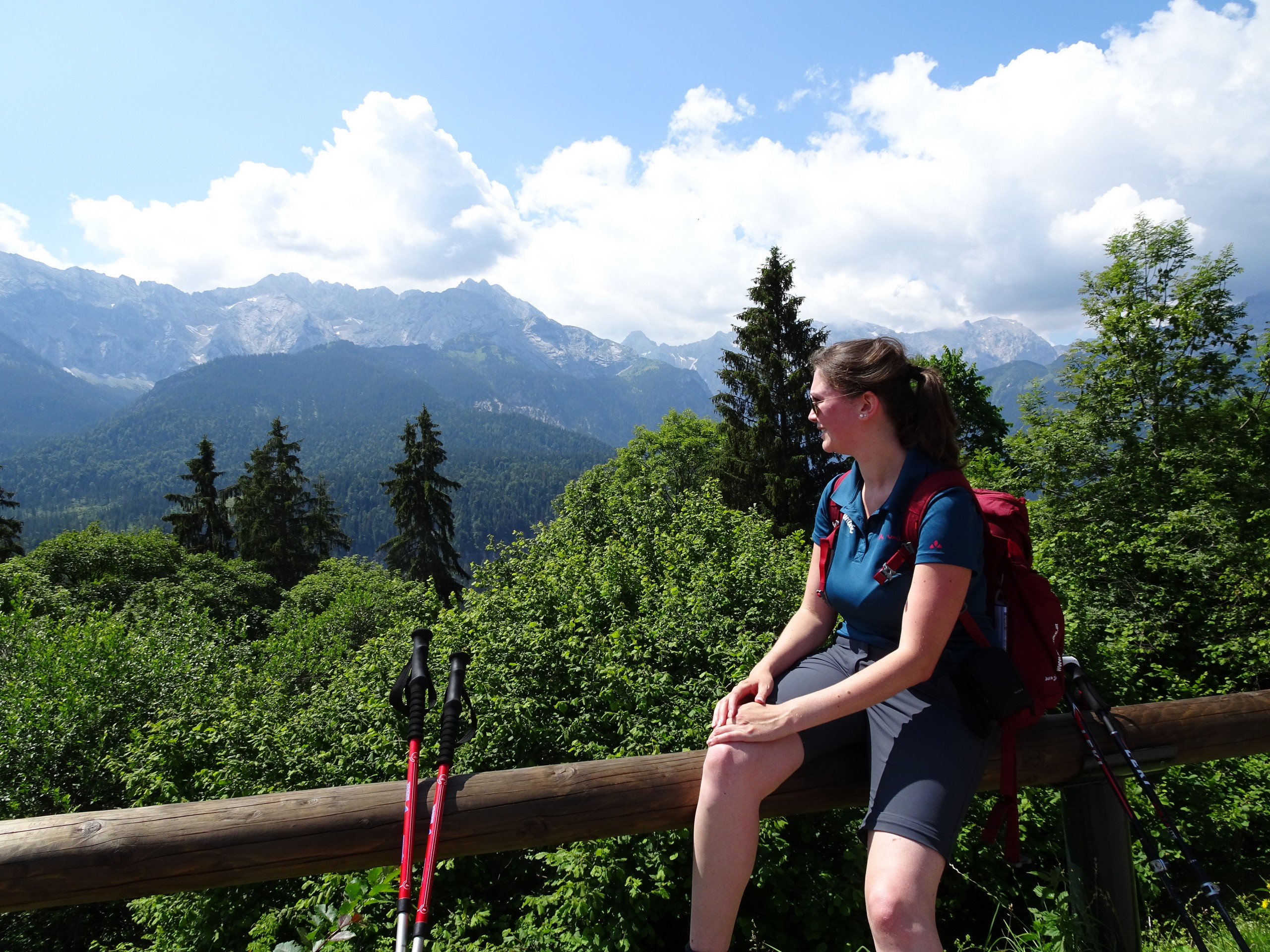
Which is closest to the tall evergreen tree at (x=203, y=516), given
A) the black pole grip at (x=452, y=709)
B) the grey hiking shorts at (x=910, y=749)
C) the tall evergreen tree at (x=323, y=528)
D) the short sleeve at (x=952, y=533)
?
the tall evergreen tree at (x=323, y=528)

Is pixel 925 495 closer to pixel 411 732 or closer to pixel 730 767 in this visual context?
pixel 730 767

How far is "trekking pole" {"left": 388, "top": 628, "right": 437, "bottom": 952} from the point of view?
1656mm

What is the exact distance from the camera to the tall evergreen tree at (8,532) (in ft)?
115

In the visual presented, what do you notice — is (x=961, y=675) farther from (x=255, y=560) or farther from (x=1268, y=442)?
(x=255, y=560)

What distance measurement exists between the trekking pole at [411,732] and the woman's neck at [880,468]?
5.14 feet

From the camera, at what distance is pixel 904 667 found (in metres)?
2.07

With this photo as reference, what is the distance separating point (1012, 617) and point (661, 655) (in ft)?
16.7

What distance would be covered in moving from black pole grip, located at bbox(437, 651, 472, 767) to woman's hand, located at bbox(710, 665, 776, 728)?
0.84 m

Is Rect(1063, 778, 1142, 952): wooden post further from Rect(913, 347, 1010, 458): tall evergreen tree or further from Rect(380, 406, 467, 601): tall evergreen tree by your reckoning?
Rect(380, 406, 467, 601): tall evergreen tree

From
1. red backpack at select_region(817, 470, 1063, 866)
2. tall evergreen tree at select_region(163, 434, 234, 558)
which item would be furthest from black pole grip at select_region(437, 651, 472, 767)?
tall evergreen tree at select_region(163, 434, 234, 558)

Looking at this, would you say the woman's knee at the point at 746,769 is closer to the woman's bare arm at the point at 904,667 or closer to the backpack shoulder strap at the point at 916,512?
the woman's bare arm at the point at 904,667

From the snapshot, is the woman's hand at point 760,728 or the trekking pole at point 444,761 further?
the woman's hand at point 760,728

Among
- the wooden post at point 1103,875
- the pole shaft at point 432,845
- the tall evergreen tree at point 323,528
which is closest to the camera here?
the pole shaft at point 432,845

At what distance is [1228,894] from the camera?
185 inches
